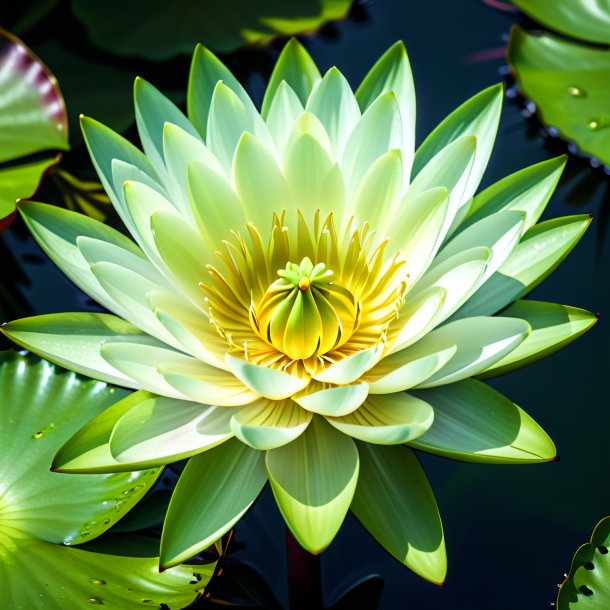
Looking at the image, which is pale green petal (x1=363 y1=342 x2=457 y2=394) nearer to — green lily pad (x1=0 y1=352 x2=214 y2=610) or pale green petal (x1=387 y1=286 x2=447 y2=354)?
pale green petal (x1=387 y1=286 x2=447 y2=354)

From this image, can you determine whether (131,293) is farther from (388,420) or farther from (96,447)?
(388,420)

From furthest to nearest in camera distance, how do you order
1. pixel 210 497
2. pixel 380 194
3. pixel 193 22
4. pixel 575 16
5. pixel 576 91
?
1. pixel 193 22
2. pixel 575 16
3. pixel 576 91
4. pixel 380 194
5. pixel 210 497

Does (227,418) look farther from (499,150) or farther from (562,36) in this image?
(562,36)

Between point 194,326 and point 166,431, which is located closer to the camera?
point 166,431

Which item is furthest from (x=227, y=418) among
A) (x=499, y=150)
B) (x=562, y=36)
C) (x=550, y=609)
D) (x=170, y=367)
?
(x=562, y=36)

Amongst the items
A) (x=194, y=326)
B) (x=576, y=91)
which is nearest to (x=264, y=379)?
(x=194, y=326)

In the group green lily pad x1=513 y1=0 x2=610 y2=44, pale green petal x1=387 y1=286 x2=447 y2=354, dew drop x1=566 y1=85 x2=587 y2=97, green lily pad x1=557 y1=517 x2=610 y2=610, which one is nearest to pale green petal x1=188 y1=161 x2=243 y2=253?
pale green petal x1=387 y1=286 x2=447 y2=354

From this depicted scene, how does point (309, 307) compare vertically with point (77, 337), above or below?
above

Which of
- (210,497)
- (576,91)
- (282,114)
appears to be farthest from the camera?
(576,91)
